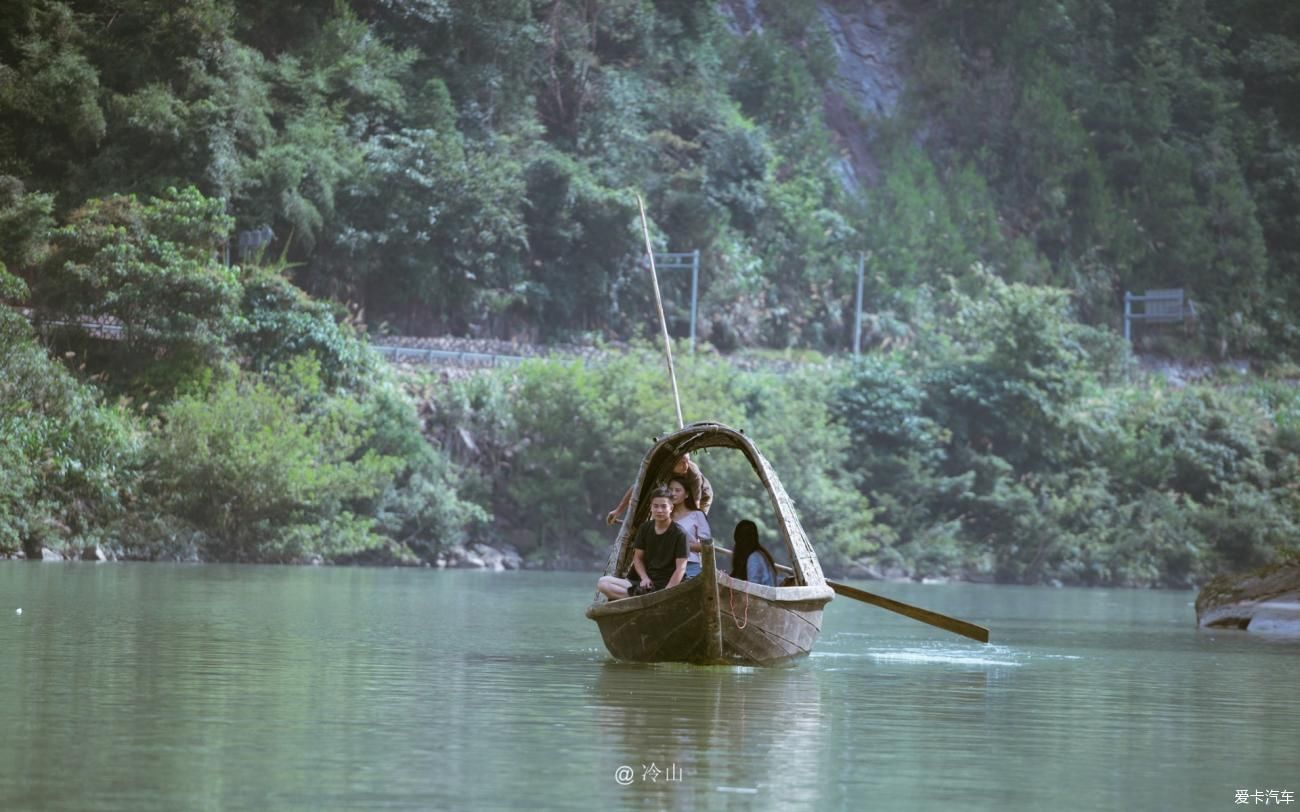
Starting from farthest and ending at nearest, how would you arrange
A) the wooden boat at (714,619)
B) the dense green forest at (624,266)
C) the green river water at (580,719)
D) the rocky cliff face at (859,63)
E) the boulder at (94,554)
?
1. the rocky cliff face at (859,63)
2. the dense green forest at (624,266)
3. the boulder at (94,554)
4. the wooden boat at (714,619)
5. the green river water at (580,719)

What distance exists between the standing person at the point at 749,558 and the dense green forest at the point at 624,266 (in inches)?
705

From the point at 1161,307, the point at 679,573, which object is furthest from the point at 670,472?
the point at 1161,307

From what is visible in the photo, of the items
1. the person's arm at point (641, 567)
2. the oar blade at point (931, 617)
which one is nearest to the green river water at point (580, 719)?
the oar blade at point (931, 617)

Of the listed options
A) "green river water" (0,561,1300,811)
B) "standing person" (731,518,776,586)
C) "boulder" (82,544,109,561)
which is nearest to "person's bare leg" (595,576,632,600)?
"green river water" (0,561,1300,811)

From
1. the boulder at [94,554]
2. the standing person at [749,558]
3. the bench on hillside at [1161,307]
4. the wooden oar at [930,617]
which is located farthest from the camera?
the bench on hillside at [1161,307]

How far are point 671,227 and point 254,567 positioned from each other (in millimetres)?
22156

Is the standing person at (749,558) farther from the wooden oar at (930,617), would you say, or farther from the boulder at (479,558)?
the boulder at (479,558)

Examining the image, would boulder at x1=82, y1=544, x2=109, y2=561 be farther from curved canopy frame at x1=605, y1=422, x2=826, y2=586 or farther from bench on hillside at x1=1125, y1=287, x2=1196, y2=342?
bench on hillside at x1=1125, y1=287, x2=1196, y2=342

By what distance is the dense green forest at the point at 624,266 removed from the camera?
37531 millimetres

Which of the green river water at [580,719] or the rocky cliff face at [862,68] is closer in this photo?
the green river water at [580,719]

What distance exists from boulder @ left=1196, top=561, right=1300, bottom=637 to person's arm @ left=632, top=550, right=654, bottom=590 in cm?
1002

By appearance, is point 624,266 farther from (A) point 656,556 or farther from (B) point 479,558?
(A) point 656,556

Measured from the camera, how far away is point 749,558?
14.4m

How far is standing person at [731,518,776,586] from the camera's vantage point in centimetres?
1434
